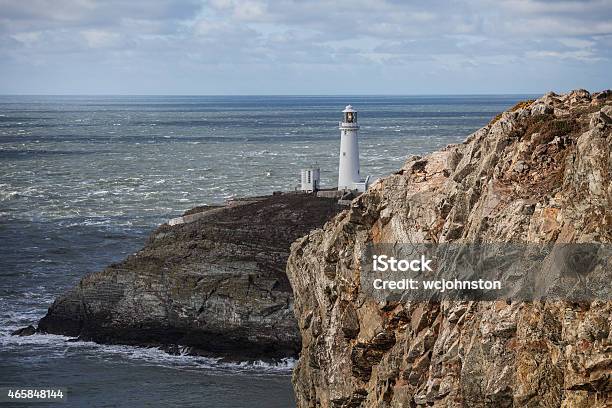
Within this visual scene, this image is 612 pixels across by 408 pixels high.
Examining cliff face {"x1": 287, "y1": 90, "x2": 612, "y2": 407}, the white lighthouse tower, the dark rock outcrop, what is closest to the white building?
the white lighthouse tower

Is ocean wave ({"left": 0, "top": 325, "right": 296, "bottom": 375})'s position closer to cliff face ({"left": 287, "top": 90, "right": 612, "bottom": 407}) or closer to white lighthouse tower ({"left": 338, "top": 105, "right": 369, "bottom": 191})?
cliff face ({"left": 287, "top": 90, "right": 612, "bottom": 407})

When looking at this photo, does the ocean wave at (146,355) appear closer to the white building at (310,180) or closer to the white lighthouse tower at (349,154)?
the white building at (310,180)

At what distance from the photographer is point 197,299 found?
142ft

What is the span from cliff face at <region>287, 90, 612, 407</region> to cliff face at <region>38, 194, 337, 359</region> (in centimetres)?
1797

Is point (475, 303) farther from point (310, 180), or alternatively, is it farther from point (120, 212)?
point (120, 212)

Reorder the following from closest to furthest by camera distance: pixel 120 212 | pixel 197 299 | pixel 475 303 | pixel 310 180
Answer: pixel 475 303
pixel 197 299
pixel 310 180
pixel 120 212

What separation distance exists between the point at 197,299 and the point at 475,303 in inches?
1122

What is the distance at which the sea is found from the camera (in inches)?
1495

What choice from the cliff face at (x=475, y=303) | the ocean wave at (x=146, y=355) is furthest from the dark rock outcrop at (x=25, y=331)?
the cliff face at (x=475, y=303)

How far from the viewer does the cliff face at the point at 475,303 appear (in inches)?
555

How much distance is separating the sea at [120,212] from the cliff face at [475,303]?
15.7m

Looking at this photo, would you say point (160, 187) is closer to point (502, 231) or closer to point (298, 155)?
point (298, 155)

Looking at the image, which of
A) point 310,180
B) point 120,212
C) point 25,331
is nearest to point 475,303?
point 25,331

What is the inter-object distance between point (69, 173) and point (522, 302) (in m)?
99.2
